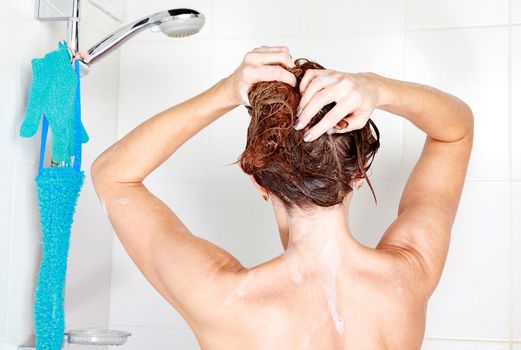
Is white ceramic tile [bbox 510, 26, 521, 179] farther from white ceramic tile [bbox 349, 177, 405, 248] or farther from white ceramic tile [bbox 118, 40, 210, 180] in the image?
white ceramic tile [bbox 118, 40, 210, 180]

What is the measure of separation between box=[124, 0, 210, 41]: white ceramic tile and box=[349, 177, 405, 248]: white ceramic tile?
0.65 meters

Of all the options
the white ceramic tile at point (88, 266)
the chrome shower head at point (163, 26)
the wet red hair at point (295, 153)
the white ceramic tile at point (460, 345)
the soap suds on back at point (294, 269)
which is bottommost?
the white ceramic tile at point (460, 345)

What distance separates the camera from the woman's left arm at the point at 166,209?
3.61 ft

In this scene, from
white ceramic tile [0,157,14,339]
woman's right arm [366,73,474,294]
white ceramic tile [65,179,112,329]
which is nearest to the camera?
woman's right arm [366,73,474,294]

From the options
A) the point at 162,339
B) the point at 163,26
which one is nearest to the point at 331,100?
the point at 163,26

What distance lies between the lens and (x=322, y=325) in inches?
43.2

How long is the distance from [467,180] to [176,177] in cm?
81

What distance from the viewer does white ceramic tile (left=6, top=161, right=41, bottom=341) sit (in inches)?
55.4

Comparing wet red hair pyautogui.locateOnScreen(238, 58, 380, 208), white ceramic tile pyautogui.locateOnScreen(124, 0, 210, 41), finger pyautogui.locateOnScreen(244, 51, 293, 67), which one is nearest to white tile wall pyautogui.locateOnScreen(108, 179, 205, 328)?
white ceramic tile pyautogui.locateOnScreen(124, 0, 210, 41)

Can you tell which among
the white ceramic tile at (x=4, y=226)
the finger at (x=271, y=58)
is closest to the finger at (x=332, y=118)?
the finger at (x=271, y=58)

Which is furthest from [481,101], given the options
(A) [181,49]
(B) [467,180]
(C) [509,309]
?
(A) [181,49]

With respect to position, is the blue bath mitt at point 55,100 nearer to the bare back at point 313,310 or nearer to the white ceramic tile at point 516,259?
the bare back at point 313,310

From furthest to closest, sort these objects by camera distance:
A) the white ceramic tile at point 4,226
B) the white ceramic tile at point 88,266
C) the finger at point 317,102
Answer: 1. the white ceramic tile at point 88,266
2. the white ceramic tile at point 4,226
3. the finger at point 317,102

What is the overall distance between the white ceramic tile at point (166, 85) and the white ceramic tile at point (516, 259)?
845mm
